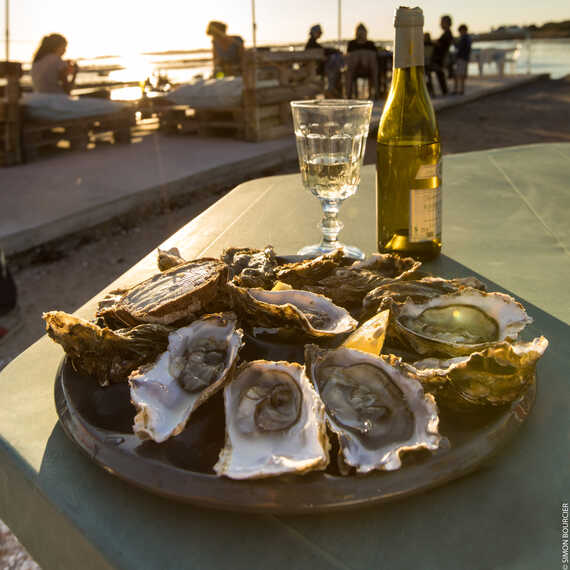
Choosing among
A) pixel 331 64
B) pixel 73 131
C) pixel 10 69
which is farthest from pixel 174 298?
pixel 331 64

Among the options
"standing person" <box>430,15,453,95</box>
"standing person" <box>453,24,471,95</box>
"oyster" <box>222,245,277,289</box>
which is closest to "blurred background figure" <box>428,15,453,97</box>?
"standing person" <box>430,15,453,95</box>

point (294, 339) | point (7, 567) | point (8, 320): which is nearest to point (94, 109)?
point (8, 320)

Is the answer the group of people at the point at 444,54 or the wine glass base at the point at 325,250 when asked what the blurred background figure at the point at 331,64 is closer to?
the group of people at the point at 444,54

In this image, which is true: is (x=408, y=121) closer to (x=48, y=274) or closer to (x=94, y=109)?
(x=48, y=274)

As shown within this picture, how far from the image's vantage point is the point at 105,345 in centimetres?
70

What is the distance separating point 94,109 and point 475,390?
6323 mm

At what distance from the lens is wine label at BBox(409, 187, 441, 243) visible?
1.17 meters

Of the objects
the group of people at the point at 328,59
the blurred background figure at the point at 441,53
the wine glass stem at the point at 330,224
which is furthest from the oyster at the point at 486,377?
the blurred background figure at the point at 441,53

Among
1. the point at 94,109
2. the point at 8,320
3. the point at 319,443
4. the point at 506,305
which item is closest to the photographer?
the point at 319,443

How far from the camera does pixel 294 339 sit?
0.79 metres

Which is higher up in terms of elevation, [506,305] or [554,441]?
[506,305]

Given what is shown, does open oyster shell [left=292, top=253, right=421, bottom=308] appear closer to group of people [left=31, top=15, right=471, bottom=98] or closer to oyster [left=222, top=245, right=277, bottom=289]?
oyster [left=222, top=245, right=277, bottom=289]

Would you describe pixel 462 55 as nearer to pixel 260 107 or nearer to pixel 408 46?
pixel 260 107

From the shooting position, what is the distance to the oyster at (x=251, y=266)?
89 centimetres
